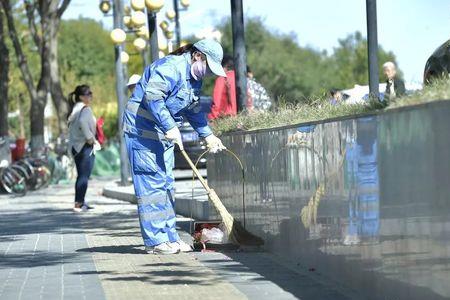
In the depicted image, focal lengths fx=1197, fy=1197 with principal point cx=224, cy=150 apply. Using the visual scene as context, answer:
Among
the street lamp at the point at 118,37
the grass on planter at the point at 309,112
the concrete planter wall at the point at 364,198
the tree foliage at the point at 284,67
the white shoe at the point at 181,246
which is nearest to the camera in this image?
the concrete planter wall at the point at 364,198

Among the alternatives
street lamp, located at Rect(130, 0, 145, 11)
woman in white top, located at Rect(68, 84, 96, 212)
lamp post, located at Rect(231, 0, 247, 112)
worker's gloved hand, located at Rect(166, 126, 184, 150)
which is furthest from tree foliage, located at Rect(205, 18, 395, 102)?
worker's gloved hand, located at Rect(166, 126, 184, 150)

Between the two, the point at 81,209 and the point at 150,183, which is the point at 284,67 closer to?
the point at 81,209

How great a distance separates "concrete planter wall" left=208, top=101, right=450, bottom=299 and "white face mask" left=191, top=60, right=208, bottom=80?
0.77 meters

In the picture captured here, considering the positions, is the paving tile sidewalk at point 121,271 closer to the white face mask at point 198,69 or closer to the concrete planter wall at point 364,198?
the concrete planter wall at point 364,198

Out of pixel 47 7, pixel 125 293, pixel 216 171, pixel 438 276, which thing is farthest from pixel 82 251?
pixel 47 7

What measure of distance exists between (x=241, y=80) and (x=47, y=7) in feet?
65.3

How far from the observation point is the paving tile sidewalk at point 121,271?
8445 mm

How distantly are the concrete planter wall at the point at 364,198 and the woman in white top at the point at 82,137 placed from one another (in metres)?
7.22

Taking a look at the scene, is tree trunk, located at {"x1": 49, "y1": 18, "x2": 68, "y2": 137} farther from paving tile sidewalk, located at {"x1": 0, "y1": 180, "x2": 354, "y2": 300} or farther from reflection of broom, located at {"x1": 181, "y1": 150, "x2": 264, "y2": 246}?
reflection of broom, located at {"x1": 181, "y1": 150, "x2": 264, "y2": 246}

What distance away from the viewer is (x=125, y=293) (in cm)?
847

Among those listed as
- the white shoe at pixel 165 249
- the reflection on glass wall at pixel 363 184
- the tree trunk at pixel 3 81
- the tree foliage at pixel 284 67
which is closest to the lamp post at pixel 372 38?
→ the white shoe at pixel 165 249

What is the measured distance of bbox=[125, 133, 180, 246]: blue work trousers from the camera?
11023 mm

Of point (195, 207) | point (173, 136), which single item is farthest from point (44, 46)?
point (173, 136)

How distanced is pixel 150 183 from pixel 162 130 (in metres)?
0.63
